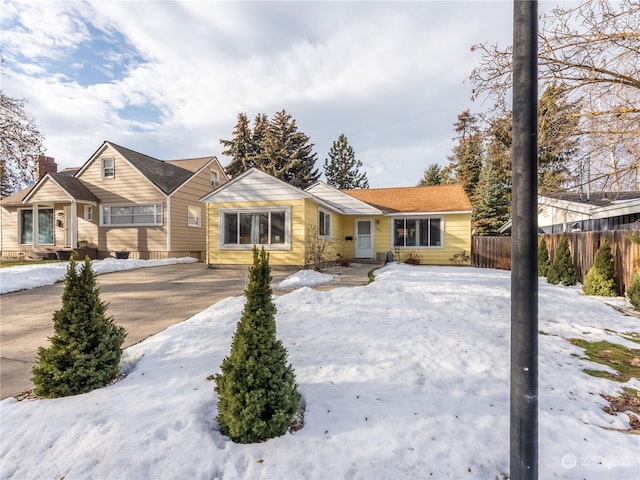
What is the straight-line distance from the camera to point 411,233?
16234 mm

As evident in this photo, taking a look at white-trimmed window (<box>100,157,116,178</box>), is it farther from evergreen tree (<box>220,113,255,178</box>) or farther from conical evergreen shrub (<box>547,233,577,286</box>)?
conical evergreen shrub (<box>547,233,577,286</box>)

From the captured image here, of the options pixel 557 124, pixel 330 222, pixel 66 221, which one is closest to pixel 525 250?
pixel 557 124

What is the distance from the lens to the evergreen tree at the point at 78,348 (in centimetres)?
295

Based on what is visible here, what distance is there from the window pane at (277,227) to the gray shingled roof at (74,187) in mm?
11515

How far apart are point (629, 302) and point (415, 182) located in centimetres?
4137

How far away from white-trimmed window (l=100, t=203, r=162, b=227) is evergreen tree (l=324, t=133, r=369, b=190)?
26393mm

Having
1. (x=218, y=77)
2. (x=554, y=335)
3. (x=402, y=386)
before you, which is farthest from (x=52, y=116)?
(x=554, y=335)

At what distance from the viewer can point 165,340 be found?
436cm

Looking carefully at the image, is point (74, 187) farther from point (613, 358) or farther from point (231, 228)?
point (613, 358)

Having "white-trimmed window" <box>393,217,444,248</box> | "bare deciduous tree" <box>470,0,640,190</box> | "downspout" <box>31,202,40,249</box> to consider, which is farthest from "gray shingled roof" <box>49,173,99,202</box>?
"bare deciduous tree" <box>470,0,640,190</box>

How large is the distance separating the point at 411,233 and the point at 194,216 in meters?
12.8

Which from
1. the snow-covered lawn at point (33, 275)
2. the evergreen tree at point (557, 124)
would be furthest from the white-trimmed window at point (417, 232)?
the snow-covered lawn at point (33, 275)

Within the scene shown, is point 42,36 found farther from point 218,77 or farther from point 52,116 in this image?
point 52,116

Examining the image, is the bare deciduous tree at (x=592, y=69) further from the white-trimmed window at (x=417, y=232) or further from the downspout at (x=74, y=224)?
the downspout at (x=74, y=224)
